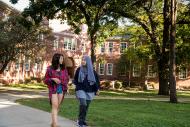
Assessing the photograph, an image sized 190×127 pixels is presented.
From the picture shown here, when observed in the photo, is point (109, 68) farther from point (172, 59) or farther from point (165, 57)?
point (172, 59)

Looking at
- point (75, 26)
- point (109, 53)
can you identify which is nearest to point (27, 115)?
point (75, 26)

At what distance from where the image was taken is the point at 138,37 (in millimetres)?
52406

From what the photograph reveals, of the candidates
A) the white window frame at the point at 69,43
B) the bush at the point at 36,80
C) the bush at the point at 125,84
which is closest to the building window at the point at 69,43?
the white window frame at the point at 69,43

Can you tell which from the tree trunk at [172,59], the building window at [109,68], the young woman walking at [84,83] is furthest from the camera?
the building window at [109,68]

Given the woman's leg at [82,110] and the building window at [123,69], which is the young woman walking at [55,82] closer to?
the woman's leg at [82,110]

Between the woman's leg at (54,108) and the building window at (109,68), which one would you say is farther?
the building window at (109,68)

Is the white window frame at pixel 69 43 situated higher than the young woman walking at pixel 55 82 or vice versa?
the white window frame at pixel 69 43

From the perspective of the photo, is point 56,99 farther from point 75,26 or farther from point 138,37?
point 138,37

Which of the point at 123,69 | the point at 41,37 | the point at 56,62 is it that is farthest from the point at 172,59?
the point at 123,69

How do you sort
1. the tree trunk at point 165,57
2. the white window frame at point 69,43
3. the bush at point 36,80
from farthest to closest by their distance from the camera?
the white window frame at point 69,43, the bush at point 36,80, the tree trunk at point 165,57

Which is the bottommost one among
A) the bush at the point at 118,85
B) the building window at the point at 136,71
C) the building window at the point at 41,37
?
the bush at the point at 118,85

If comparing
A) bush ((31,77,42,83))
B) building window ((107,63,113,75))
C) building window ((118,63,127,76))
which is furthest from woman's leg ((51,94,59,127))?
building window ((107,63,113,75))

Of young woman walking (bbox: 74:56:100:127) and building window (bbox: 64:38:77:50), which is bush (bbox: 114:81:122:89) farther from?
young woman walking (bbox: 74:56:100:127)

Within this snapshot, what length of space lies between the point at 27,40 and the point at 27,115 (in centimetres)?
2435
